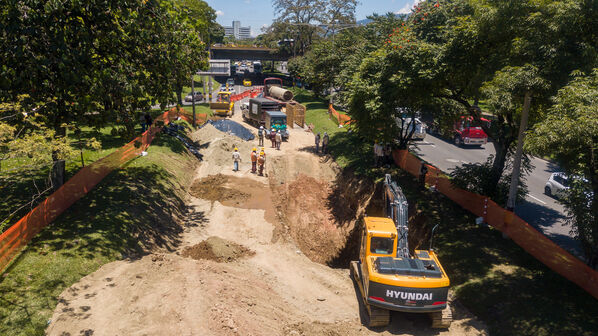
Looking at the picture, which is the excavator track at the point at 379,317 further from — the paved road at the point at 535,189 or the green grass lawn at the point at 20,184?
the green grass lawn at the point at 20,184

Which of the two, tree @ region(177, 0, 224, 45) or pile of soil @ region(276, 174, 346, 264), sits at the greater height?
tree @ region(177, 0, 224, 45)

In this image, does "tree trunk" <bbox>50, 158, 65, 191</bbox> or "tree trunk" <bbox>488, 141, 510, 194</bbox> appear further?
"tree trunk" <bbox>488, 141, 510, 194</bbox>

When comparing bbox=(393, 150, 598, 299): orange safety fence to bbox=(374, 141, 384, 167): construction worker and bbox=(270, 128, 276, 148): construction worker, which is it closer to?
bbox=(374, 141, 384, 167): construction worker

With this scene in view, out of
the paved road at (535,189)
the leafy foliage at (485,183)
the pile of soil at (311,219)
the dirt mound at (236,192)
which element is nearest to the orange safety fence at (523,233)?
the leafy foliage at (485,183)

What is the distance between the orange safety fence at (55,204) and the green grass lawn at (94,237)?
261 mm

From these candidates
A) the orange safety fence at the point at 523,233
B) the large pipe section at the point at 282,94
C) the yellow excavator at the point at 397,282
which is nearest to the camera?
the yellow excavator at the point at 397,282

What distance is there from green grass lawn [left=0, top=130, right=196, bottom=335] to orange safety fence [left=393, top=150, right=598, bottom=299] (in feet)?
44.3

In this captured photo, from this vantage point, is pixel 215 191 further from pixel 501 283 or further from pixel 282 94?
pixel 282 94

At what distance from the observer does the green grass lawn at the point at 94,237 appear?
9.70 m

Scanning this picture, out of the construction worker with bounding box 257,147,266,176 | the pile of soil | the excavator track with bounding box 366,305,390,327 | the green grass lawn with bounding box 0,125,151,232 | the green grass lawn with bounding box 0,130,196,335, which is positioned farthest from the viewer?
the construction worker with bounding box 257,147,266,176

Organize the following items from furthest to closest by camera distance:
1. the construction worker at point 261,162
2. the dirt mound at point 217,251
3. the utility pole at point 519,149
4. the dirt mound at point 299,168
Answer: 1. the dirt mound at point 299,168
2. the construction worker at point 261,162
3. the dirt mound at point 217,251
4. the utility pole at point 519,149

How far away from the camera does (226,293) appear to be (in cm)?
1128

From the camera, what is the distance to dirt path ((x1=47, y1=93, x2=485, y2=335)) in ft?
32.0

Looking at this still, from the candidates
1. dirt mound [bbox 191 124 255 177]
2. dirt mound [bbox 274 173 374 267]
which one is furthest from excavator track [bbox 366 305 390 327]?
dirt mound [bbox 191 124 255 177]
